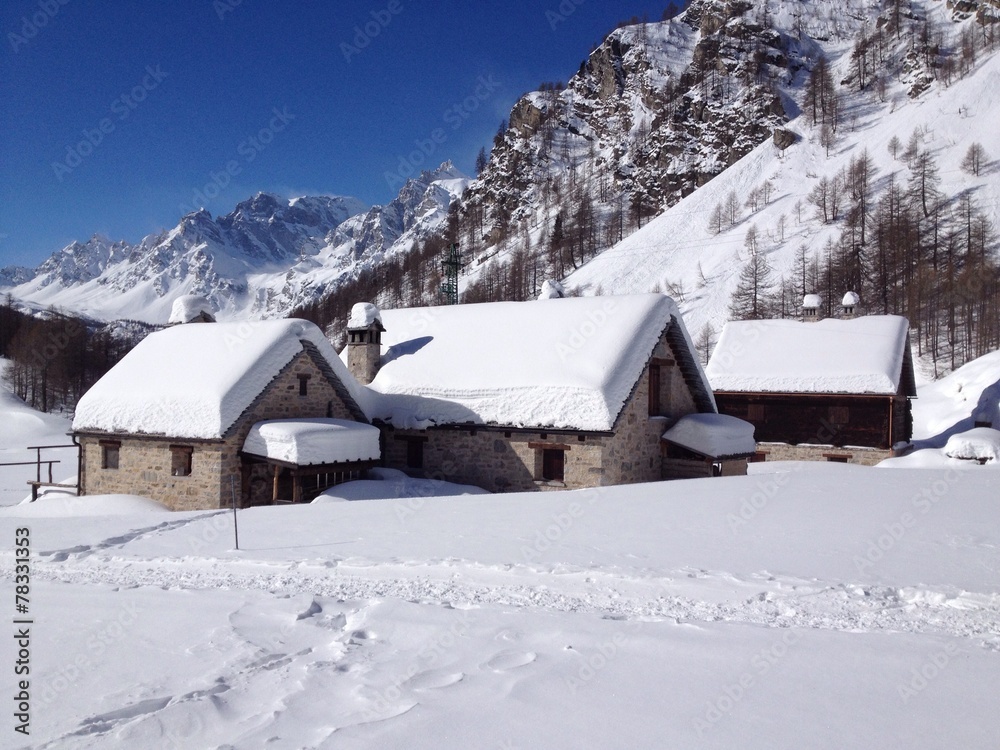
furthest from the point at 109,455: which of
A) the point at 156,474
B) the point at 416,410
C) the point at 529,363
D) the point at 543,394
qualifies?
the point at 543,394

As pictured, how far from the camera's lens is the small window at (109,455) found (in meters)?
19.5

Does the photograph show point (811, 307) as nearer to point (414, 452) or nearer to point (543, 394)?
point (543, 394)

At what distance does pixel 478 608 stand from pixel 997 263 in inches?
2417

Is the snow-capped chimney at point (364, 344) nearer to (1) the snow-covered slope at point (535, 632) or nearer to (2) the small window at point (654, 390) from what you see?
(2) the small window at point (654, 390)

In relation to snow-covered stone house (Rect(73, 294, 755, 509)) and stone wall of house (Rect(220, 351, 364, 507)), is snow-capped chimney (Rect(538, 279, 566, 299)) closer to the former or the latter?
snow-covered stone house (Rect(73, 294, 755, 509))

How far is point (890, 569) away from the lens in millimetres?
8117

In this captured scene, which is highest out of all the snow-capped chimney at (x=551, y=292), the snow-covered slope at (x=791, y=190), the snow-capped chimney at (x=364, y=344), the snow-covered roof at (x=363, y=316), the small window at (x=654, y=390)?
the snow-covered slope at (x=791, y=190)

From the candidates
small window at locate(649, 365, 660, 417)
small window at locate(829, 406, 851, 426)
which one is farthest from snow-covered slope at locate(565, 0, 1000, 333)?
small window at locate(649, 365, 660, 417)

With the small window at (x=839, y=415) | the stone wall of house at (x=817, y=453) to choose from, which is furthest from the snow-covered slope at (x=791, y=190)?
the small window at (x=839, y=415)

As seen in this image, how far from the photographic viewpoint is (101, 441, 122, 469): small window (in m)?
19.5

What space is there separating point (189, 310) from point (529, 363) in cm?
1321

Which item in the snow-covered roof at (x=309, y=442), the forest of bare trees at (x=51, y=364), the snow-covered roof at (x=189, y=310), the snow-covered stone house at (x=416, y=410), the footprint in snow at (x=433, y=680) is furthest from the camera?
the forest of bare trees at (x=51, y=364)

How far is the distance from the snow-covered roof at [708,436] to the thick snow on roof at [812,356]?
30.9 ft

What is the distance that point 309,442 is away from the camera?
17359 millimetres
